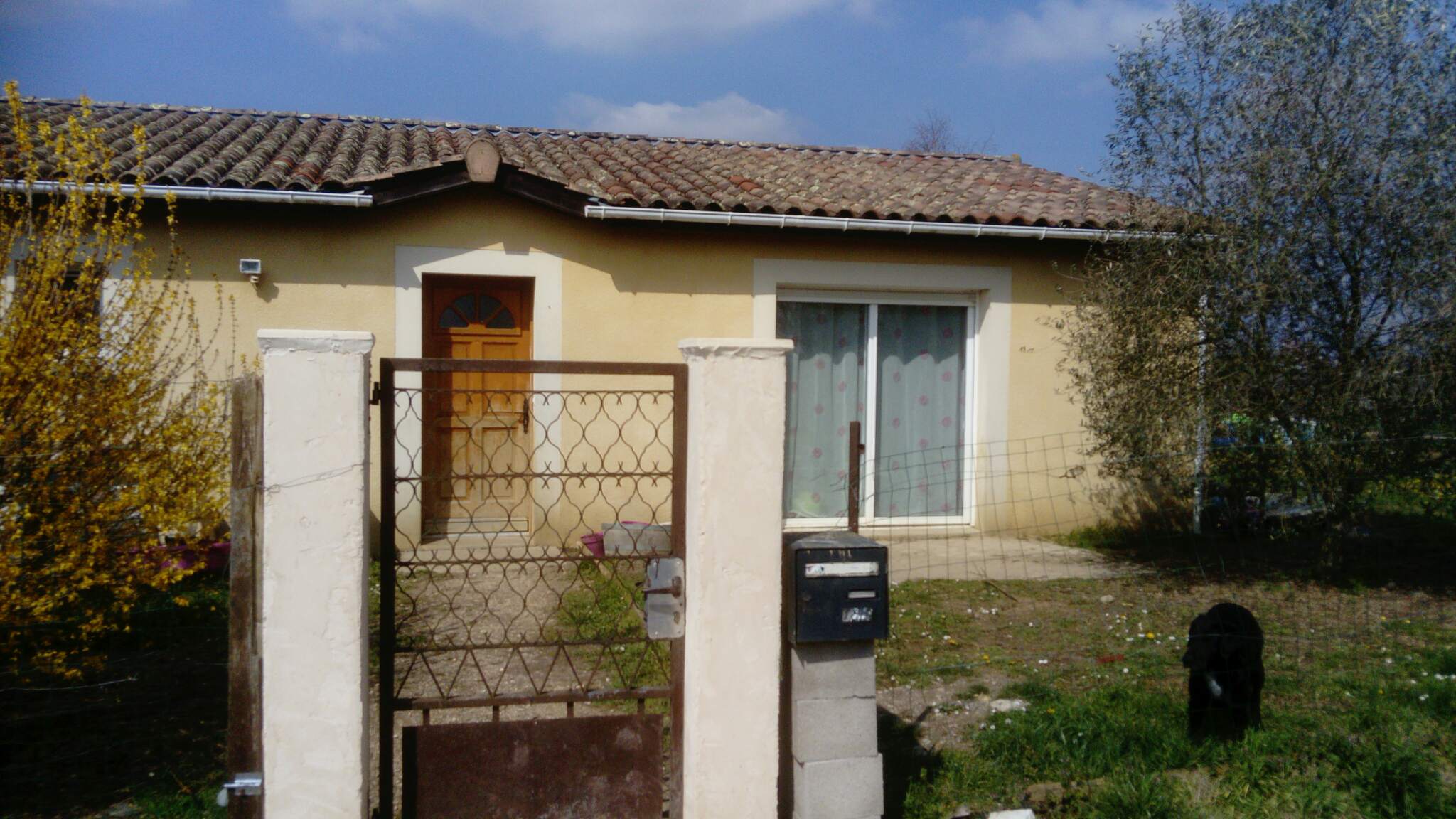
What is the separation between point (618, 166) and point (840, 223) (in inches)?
92.8

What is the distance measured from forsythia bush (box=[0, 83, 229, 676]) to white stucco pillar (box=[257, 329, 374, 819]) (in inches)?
51.3

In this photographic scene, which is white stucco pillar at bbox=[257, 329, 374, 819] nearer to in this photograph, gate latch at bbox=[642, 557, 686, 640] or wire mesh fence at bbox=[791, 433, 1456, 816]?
gate latch at bbox=[642, 557, 686, 640]

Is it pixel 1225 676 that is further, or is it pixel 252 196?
pixel 252 196

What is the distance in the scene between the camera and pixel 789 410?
8.59 m

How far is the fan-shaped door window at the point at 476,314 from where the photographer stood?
26.2 ft

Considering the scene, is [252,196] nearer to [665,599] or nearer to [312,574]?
[312,574]

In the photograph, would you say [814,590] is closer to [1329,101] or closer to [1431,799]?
[1431,799]

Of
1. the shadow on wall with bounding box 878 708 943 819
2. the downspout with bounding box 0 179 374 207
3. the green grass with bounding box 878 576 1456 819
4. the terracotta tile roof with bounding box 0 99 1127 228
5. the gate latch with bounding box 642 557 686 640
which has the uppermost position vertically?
the terracotta tile roof with bounding box 0 99 1127 228

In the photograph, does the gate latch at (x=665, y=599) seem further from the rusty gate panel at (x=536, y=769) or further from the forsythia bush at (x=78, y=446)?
the forsythia bush at (x=78, y=446)

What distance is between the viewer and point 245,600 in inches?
115

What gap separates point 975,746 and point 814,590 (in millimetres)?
1297

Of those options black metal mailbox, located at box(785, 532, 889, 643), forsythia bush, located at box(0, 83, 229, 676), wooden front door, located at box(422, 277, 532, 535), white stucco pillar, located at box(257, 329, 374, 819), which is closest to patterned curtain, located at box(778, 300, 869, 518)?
wooden front door, located at box(422, 277, 532, 535)

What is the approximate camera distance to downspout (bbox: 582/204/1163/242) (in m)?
7.56

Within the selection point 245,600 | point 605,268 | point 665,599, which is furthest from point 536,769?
point 605,268
